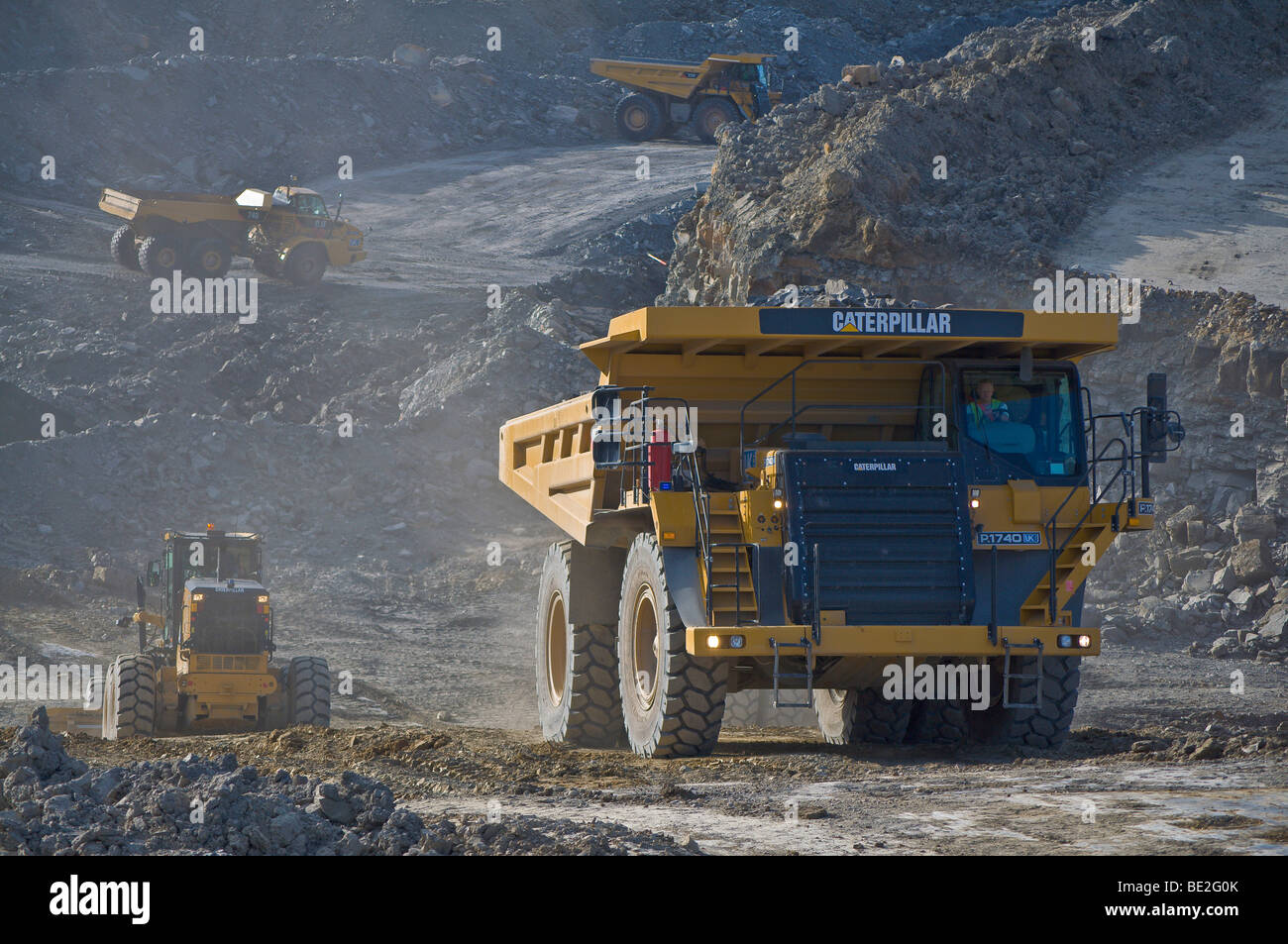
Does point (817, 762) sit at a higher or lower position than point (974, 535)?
lower

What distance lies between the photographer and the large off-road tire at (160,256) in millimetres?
30047

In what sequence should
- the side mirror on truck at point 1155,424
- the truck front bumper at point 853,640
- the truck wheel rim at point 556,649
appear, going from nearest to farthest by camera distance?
1. the truck front bumper at point 853,640
2. the side mirror on truck at point 1155,424
3. the truck wheel rim at point 556,649

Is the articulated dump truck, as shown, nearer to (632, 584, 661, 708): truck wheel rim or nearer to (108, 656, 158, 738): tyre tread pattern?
(632, 584, 661, 708): truck wheel rim

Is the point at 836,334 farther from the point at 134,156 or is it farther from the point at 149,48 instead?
the point at 149,48

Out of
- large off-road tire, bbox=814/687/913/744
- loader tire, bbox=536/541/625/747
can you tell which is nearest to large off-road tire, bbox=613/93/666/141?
loader tire, bbox=536/541/625/747

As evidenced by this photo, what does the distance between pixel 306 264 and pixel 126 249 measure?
3776 mm

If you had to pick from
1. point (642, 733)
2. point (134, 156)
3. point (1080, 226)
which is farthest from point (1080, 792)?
point (134, 156)

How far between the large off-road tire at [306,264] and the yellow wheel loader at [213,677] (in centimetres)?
1680

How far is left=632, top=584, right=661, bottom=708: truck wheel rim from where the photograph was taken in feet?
33.0

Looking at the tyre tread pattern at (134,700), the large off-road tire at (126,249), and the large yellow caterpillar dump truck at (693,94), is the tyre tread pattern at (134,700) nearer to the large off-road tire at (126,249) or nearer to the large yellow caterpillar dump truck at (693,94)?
the large off-road tire at (126,249)

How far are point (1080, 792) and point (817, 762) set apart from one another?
6.42ft

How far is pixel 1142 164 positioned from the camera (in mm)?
25969

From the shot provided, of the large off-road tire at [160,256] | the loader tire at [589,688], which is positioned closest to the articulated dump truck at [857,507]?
the loader tire at [589,688]

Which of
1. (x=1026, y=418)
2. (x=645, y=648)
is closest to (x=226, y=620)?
(x=645, y=648)
